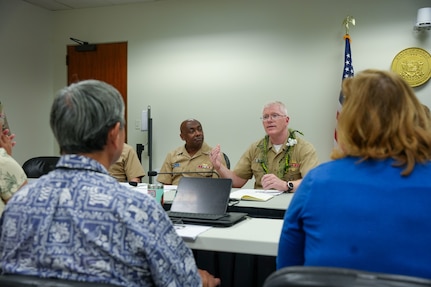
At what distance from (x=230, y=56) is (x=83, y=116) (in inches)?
146

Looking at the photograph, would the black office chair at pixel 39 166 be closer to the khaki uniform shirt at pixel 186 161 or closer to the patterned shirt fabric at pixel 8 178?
the khaki uniform shirt at pixel 186 161

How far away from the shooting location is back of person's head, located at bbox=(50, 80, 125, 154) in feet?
3.50

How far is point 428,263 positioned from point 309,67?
11.6ft

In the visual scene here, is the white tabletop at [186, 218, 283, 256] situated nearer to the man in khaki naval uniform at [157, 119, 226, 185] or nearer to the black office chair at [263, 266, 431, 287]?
the black office chair at [263, 266, 431, 287]

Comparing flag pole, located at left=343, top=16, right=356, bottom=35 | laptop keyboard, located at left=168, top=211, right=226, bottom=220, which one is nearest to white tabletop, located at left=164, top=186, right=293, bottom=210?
laptop keyboard, located at left=168, top=211, right=226, bottom=220

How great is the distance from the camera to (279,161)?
10.3 feet

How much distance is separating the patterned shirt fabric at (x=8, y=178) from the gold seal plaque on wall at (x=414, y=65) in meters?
3.37

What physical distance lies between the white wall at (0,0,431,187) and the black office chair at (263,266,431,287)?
3617mm

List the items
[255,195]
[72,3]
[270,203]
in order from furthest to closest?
1. [72,3]
2. [255,195]
3. [270,203]

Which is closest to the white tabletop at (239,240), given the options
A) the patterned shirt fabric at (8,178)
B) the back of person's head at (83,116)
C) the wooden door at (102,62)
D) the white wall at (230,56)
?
the back of person's head at (83,116)

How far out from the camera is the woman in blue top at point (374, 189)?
1.00m

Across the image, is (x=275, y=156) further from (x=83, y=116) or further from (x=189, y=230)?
(x=83, y=116)

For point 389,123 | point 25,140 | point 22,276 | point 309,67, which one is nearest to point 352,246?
point 389,123

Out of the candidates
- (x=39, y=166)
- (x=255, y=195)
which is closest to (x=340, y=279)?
(x=255, y=195)
